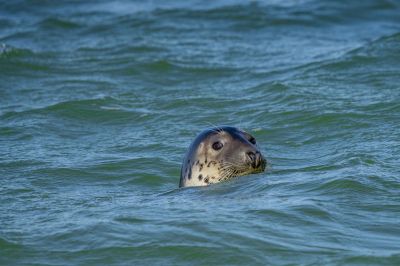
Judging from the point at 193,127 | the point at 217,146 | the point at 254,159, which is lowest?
the point at 193,127

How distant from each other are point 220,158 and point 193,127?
3.29m

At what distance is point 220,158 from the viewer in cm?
920

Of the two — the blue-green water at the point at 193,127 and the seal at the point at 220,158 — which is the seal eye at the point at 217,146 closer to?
the seal at the point at 220,158

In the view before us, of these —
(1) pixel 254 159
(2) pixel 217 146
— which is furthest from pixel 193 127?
(1) pixel 254 159

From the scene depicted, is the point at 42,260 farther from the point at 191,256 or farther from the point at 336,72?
the point at 336,72

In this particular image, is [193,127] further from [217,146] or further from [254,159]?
[254,159]

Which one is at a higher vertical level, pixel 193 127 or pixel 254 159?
pixel 254 159

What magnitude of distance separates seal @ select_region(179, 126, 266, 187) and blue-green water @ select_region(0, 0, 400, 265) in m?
0.19

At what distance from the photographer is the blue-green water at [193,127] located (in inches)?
290

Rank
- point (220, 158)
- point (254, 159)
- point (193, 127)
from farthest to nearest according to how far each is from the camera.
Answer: point (193, 127)
point (220, 158)
point (254, 159)

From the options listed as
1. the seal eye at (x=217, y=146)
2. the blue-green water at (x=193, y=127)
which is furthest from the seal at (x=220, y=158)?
the blue-green water at (x=193, y=127)

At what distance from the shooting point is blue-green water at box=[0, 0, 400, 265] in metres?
7.37

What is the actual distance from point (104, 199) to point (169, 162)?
1.81 m

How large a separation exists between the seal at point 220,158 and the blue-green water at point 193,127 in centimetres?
19
